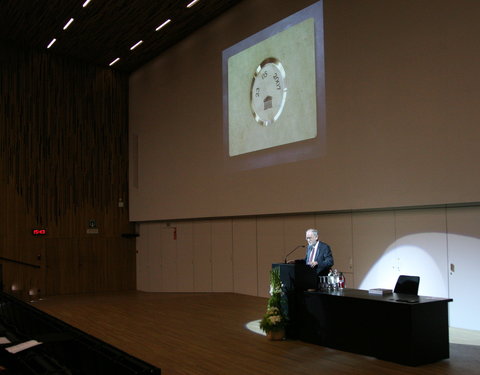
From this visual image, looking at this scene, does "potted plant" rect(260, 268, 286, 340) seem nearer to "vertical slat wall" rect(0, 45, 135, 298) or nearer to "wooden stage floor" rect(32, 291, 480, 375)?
"wooden stage floor" rect(32, 291, 480, 375)

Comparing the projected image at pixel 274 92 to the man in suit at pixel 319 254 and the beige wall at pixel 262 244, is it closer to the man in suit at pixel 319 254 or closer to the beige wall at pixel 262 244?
the beige wall at pixel 262 244

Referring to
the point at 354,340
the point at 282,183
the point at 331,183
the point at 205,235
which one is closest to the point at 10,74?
the point at 205,235

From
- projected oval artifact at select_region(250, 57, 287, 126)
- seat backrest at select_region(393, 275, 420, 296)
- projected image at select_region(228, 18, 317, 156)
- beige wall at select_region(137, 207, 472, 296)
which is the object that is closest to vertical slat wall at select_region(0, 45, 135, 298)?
beige wall at select_region(137, 207, 472, 296)

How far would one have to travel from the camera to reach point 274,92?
35.0 feet

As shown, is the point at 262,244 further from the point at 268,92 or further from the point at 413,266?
the point at 413,266

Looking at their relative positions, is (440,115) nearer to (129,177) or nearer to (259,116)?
(259,116)

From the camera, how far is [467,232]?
7684 millimetres

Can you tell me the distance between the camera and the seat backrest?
6445mm

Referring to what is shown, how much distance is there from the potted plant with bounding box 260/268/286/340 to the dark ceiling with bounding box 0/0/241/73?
23.5 feet

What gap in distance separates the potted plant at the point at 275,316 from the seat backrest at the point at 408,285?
1.52m

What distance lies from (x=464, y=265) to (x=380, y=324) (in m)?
2.65

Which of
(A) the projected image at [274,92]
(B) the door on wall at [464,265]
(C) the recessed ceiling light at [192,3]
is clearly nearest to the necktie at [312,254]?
(B) the door on wall at [464,265]

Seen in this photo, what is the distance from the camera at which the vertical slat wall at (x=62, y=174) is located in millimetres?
13633

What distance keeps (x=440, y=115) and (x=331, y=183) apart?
239cm
